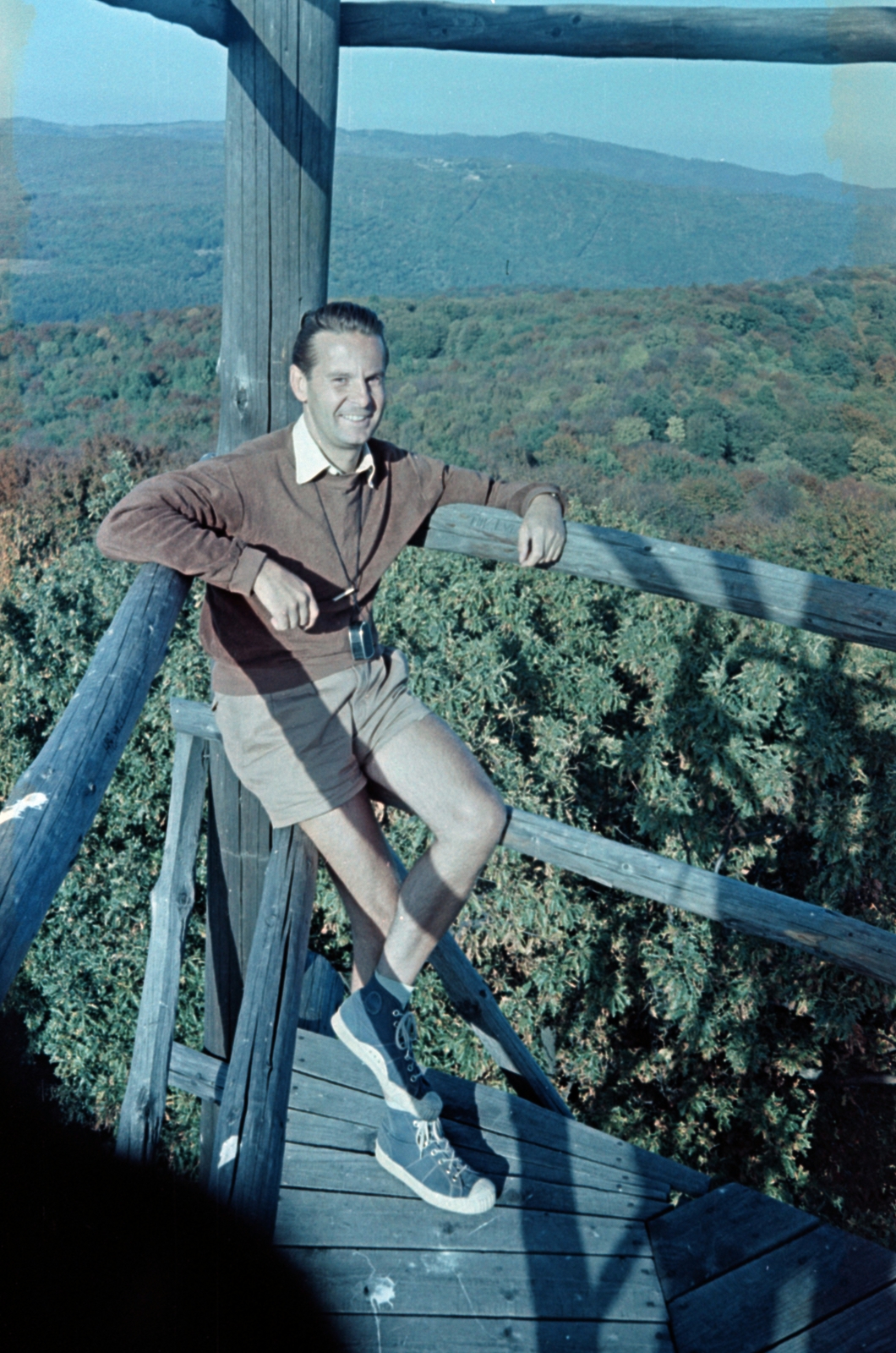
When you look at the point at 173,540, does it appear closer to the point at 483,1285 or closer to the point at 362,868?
the point at 362,868

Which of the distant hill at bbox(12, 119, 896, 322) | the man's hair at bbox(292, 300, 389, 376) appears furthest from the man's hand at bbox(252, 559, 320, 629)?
the distant hill at bbox(12, 119, 896, 322)

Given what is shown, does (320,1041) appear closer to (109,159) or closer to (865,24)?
(865,24)

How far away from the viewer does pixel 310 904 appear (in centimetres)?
224

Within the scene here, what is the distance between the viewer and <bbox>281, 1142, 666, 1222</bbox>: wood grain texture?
2.38m

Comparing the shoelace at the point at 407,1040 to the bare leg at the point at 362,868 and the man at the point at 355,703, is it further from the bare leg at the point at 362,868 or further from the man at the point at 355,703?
the bare leg at the point at 362,868

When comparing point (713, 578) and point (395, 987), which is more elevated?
point (713, 578)

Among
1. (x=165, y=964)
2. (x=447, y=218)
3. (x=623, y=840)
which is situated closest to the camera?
(x=165, y=964)

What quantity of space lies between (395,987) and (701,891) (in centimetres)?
71

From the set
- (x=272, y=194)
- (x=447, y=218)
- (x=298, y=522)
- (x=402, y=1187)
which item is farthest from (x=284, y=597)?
(x=447, y=218)

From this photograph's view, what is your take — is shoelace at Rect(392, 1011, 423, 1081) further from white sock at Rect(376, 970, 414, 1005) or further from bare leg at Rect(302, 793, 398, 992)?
bare leg at Rect(302, 793, 398, 992)

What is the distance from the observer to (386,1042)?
7.25 feet

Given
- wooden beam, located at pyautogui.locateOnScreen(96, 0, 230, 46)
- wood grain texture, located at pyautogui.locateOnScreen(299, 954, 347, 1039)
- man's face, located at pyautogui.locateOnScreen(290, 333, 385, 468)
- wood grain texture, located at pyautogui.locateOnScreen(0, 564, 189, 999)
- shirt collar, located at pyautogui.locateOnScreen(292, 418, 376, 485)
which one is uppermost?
wooden beam, located at pyautogui.locateOnScreen(96, 0, 230, 46)

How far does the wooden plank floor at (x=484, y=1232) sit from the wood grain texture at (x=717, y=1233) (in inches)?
1.5

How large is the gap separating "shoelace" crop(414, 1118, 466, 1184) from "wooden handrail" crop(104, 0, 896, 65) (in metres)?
2.38
